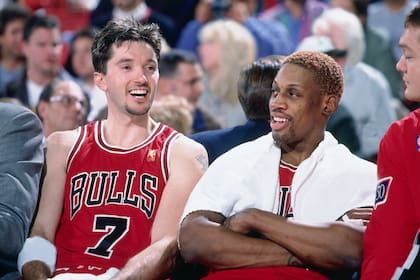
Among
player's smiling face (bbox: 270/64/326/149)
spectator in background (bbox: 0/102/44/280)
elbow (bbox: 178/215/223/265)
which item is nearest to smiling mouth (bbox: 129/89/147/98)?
spectator in background (bbox: 0/102/44/280)

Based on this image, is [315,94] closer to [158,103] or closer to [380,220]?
[380,220]

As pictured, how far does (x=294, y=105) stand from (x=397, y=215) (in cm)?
75

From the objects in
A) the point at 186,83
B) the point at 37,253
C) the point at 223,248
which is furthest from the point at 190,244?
the point at 186,83

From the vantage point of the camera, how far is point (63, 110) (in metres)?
6.75

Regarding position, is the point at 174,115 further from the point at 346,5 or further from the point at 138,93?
the point at 346,5

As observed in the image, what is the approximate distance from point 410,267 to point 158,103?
2.79 m

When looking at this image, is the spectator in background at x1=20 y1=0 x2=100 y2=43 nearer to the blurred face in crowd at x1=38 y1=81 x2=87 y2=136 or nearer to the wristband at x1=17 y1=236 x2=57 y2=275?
the blurred face in crowd at x1=38 y1=81 x2=87 y2=136

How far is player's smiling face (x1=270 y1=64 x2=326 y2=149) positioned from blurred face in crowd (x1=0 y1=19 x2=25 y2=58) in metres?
5.61

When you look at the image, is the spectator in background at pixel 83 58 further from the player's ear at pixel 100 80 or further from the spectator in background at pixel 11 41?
the player's ear at pixel 100 80

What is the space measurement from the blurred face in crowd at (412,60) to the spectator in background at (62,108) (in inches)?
125

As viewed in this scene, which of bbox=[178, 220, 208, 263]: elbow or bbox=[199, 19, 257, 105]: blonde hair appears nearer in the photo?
bbox=[178, 220, 208, 263]: elbow

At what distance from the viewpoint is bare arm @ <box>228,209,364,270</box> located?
13.0 ft

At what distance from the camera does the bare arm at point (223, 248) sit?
4.03 m

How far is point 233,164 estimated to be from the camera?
4344 millimetres
